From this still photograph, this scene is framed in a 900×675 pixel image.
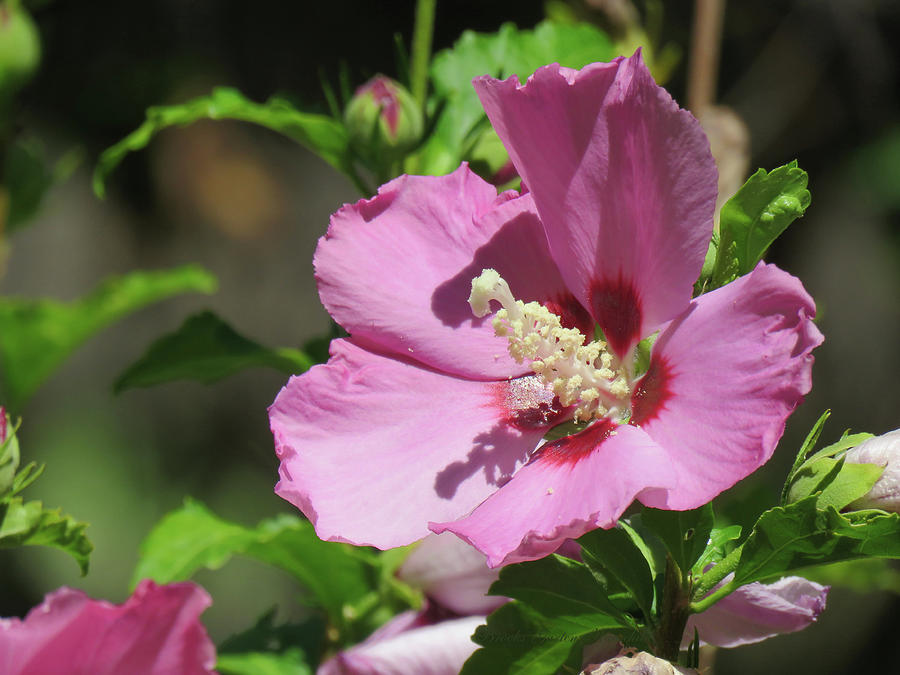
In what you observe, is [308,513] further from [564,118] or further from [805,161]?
[805,161]

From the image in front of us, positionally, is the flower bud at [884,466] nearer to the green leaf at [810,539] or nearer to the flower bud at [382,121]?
the green leaf at [810,539]

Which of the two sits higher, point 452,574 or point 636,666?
point 636,666

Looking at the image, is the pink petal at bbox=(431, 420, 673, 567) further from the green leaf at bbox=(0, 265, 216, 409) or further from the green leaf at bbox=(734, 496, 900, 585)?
the green leaf at bbox=(0, 265, 216, 409)

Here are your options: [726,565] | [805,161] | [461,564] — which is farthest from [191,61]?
[726,565]

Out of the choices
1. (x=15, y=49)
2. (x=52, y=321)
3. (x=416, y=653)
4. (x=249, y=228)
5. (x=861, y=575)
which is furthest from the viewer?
(x=249, y=228)

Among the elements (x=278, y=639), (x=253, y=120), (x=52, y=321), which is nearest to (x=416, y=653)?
(x=278, y=639)

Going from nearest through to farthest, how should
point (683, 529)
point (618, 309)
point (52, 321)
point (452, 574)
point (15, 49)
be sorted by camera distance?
1. point (683, 529)
2. point (618, 309)
3. point (452, 574)
4. point (15, 49)
5. point (52, 321)

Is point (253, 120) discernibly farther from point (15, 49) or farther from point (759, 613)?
point (759, 613)
